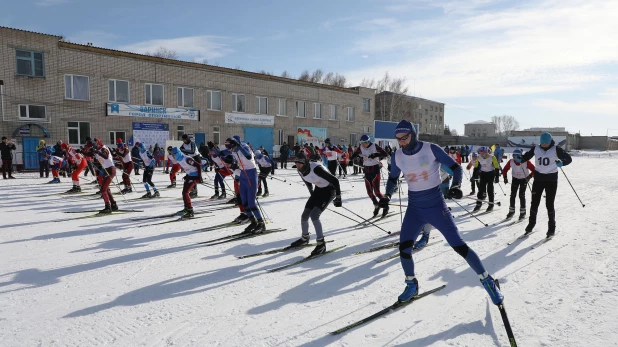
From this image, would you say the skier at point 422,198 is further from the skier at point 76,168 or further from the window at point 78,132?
the window at point 78,132

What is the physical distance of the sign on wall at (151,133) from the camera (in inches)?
1004

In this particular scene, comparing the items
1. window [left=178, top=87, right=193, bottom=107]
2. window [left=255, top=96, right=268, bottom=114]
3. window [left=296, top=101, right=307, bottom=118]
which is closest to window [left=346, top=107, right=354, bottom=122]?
window [left=296, top=101, right=307, bottom=118]

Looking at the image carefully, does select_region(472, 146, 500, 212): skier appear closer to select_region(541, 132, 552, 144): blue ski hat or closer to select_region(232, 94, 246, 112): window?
select_region(541, 132, 552, 144): blue ski hat

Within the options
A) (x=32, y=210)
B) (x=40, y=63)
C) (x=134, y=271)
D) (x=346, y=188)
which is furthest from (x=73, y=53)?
(x=134, y=271)

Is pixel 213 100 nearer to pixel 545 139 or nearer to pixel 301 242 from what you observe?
pixel 301 242

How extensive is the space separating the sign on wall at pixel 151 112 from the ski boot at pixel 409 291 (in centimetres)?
2496

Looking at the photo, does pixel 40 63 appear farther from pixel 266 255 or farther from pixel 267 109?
pixel 266 255

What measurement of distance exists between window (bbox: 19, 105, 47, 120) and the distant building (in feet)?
373

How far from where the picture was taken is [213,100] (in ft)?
98.0

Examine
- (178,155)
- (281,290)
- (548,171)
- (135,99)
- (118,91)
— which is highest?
(118,91)

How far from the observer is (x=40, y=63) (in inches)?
868

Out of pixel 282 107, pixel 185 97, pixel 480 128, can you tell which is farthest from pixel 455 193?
pixel 480 128

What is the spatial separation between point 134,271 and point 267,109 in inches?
1137

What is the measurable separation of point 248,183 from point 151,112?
2128cm
